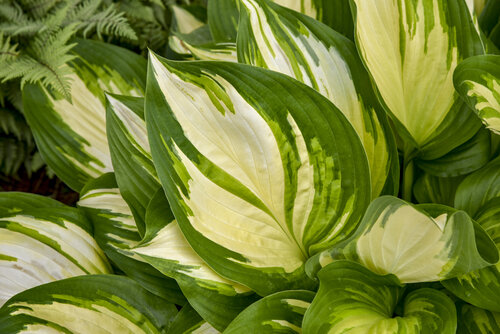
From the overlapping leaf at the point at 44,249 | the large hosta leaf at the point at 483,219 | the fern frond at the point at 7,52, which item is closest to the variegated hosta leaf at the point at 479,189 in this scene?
the large hosta leaf at the point at 483,219

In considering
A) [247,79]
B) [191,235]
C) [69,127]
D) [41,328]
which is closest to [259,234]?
[191,235]

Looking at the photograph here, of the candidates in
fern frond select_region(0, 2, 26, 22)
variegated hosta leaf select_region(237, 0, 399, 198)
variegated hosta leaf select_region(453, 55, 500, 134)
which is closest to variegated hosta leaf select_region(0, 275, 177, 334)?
variegated hosta leaf select_region(237, 0, 399, 198)

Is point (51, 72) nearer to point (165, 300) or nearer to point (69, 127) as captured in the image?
point (69, 127)

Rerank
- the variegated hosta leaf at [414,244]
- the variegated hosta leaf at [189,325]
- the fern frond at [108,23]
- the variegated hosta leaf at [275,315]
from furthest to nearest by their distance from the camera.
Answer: the fern frond at [108,23], the variegated hosta leaf at [189,325], the variegated hosta leaf at [275,315], the variegated hosta leaf at [414,244]

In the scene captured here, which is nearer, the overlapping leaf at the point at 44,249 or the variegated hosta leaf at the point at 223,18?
the overlapping leaf at the point at 44,249

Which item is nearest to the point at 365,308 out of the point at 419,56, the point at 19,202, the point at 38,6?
the point at 419,56

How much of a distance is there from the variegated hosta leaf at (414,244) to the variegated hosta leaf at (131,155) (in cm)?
29

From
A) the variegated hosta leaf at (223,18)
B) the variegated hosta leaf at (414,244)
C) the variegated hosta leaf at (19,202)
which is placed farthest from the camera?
the variegated hosta leaf at (223,18)

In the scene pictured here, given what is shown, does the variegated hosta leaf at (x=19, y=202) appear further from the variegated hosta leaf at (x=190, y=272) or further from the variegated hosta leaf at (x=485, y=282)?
the variegated hosta leaf at (x=485, y=282)

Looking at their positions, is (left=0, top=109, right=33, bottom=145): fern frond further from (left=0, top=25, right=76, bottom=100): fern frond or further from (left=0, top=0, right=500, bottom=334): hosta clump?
(left=0, top=0, right=500, bottom=334): hosta clump

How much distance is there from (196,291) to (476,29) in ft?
1.59

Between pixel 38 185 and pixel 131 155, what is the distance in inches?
23.8

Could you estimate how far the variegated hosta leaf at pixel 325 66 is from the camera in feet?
2.11

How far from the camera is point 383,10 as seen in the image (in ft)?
2.09
